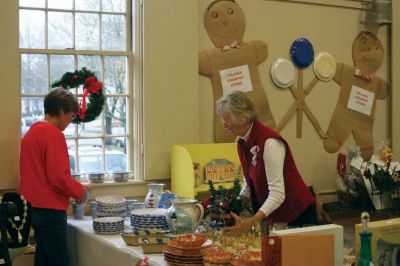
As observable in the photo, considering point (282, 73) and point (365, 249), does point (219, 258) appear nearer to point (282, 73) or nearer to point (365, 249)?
point (365, 249)

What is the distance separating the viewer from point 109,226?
131 inches

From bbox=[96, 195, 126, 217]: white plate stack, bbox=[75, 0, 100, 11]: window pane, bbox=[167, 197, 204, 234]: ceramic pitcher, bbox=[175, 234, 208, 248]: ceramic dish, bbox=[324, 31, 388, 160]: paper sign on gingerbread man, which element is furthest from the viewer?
bbox=[324, 31, 388, 160]: paper sign on gingerbread man

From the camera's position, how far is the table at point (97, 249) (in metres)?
2.86

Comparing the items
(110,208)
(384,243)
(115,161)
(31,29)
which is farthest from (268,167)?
(31,29)

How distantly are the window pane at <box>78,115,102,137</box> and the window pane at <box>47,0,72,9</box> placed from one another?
82 cm

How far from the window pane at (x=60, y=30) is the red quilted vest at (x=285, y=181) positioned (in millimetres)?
1635

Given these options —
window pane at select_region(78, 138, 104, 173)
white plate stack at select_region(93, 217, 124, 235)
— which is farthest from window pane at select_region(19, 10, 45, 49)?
white plate stack at select_region(93, 217, 124, 235)

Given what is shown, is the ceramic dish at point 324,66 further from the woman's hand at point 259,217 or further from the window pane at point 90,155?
the woman's hand at point 259,217

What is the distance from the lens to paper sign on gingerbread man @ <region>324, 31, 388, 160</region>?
17.9 feet

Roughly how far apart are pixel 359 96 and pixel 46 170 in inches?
127

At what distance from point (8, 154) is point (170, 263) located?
173 centimetres

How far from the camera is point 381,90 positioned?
18.8 ft

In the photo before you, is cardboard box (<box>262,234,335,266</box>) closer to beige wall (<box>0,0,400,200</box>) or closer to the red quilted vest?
the red quilted vest

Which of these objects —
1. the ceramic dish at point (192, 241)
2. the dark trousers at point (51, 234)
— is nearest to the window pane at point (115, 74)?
the dark trousers at point (51, 234)
